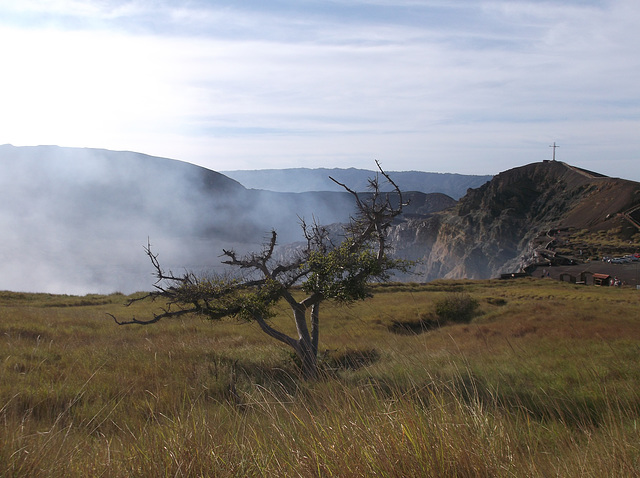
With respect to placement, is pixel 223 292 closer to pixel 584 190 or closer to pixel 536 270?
pixel 536 270

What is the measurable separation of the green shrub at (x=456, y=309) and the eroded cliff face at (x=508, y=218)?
70.3m

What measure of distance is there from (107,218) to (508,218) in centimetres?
9285

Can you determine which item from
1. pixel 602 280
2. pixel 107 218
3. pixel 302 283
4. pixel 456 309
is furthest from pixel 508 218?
pixel 302 283

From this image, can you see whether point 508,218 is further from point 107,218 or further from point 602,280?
point 107,218

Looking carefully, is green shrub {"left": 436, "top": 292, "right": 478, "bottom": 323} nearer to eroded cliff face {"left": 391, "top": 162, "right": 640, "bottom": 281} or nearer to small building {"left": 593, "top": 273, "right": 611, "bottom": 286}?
small building {"left": 593, "top": 273, "right": 611, "bottom": 286}

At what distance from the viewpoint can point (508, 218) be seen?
11531cm

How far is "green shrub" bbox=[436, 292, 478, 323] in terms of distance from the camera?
23375mm

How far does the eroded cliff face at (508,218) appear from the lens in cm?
9712

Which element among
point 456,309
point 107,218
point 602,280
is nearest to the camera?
point 456,309

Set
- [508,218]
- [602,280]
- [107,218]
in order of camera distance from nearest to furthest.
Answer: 1. [602,280]
2. [107,218]
3. [508,218]

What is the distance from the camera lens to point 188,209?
108125 millimetres

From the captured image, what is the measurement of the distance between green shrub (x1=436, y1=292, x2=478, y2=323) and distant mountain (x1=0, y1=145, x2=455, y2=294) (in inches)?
1648

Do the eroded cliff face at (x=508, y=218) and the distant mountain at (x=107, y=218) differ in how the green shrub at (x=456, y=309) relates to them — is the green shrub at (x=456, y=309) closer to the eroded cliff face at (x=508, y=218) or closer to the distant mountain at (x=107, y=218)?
the distant mountain at (x=107, y=218)

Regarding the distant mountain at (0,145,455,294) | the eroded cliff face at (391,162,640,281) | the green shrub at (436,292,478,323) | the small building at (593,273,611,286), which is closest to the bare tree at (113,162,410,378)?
the green shrub at (436,292,478,323)
